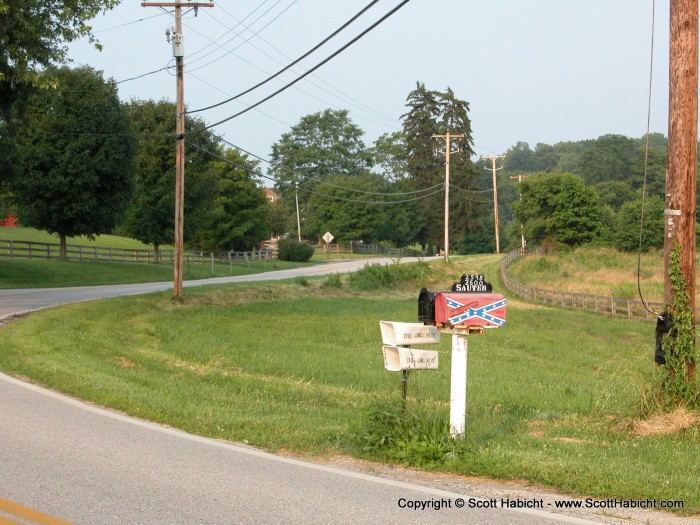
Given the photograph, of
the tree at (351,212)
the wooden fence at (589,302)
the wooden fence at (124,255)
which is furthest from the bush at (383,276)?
the tree at (351,212)

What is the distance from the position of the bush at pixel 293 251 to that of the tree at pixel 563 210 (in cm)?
2265

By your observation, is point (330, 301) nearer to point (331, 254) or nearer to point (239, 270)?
point (239, 270)

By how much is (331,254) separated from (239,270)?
127 feet

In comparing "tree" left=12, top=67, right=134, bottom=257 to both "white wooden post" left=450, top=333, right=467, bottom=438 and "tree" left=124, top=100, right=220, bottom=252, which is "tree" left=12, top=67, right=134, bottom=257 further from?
"white wooden post" left=450, top=333, right=467, bottom=438

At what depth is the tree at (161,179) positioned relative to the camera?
54.8 metres

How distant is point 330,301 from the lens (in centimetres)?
3738

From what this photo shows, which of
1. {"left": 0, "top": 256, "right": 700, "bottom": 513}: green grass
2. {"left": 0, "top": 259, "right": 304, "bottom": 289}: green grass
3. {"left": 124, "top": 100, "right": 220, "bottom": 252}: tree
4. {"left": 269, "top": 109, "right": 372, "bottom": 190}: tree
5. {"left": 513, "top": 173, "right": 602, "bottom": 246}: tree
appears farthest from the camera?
{"left": 269, "top": 109, "right": 372, "bottom": 190}: tree

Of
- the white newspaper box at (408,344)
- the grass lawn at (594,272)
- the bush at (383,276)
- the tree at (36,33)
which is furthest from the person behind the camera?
the bush at (383,276)

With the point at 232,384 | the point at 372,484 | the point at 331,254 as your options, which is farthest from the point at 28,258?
the point at 331,254

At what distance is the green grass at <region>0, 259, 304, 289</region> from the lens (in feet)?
125

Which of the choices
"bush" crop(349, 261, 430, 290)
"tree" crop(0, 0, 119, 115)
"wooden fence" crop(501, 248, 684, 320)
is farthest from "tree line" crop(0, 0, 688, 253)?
"wooden fence" crop(501, 248, 684, 320)

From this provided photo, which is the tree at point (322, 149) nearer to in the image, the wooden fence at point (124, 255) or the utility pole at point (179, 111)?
the wooden fence at point (124, 255)

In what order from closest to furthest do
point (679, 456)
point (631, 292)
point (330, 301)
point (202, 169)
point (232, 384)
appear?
point (679, 456)
point (232, 384)
point (330, 301)
point (631, 292)
point (202, 169)

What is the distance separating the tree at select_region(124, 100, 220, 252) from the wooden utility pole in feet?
152
